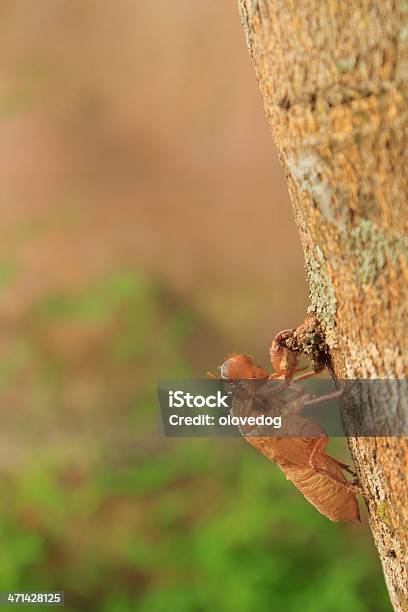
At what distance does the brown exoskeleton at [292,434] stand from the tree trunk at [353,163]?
Answer: 15 centimetres

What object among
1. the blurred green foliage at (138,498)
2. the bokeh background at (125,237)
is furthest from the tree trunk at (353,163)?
the bokeh background at (125,237)

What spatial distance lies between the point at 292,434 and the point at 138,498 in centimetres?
196

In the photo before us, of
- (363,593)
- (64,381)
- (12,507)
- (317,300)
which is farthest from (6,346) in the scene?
(317,300)

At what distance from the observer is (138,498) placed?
2.67 m

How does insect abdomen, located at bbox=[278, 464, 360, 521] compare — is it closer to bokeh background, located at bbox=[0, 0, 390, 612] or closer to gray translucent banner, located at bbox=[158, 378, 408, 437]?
gray translucent banner, located at bbox=[158, 378, 408, 437]

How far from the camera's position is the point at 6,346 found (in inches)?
112

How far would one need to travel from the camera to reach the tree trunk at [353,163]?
1.77ft

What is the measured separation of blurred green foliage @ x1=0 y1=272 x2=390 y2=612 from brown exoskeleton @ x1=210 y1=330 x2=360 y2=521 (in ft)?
5.23

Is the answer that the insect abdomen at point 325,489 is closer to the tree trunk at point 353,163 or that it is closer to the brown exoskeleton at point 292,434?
the brown exoskeleton at point 292,434

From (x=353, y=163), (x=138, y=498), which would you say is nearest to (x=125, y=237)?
(x=138, y=498)

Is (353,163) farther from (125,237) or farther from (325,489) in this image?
(125,237)

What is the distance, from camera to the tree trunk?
1.77 ft

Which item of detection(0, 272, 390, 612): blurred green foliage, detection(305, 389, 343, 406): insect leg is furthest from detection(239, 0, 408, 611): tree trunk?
detection(0, 272, 390, 612): blurred green foliage

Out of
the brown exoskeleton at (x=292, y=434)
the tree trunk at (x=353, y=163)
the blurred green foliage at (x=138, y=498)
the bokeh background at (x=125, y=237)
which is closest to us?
the tree trunk at (x=353, y=163)
